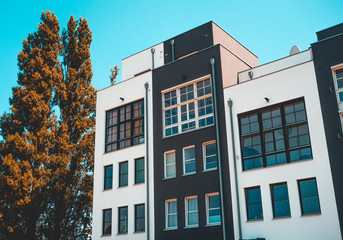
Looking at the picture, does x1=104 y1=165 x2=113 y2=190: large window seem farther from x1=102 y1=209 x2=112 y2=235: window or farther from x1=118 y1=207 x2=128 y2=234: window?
x1=118 y1=207 x2=128 y2=234: window

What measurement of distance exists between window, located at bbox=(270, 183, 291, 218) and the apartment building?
1.8 inches

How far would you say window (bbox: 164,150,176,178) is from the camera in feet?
73.4

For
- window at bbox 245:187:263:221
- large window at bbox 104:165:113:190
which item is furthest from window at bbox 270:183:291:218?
large window at bbox 104:165:113:190

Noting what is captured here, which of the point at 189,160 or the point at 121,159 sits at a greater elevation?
the point at 121,159

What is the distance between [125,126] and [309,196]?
40.5 ft

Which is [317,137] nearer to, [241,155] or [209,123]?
[241,155]

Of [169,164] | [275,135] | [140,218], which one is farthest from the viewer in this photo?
[140,218]

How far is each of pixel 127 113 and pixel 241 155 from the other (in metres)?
8.85

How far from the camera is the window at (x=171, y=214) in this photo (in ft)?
69.7

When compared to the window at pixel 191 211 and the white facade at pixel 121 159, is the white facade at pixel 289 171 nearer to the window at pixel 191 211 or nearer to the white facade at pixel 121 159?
the window at pixel 191 211

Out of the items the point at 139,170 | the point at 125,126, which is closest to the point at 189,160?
the point at 139,170

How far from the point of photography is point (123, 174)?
24672 mm

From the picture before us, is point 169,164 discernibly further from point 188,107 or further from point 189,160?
point 188,107

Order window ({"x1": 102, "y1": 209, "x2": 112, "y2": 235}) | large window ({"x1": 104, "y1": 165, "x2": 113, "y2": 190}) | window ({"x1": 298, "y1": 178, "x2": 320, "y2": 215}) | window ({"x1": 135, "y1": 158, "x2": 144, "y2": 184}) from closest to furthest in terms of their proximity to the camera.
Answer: window ({"x1": 298, "y1": 178, "x2": 320, "y2": 215}) < window ({"x1": 135, "y1": 158, "x2": 144, "y2": 184}) < window ({"x1": 102, "y1": 209, "x2": 112, "y2": 235}) < large window ({"x1": 104, "y1": 165, "x2": 113, "y2": 190})
